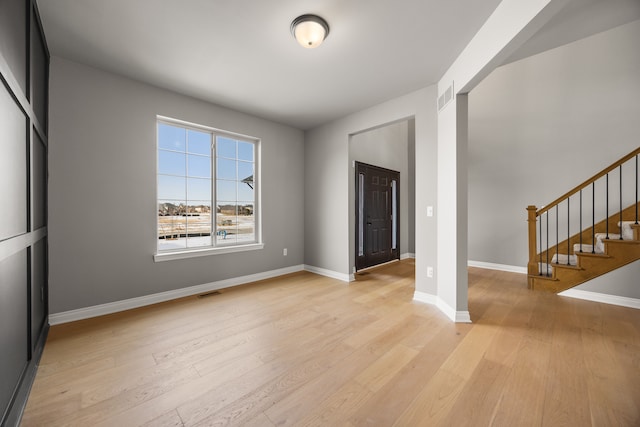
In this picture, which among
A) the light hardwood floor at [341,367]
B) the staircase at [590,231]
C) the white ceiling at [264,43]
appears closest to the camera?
the light hardwood floor at [341,367]

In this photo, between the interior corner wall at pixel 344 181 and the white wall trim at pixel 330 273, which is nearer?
the interior corner wall at pixel 344 181

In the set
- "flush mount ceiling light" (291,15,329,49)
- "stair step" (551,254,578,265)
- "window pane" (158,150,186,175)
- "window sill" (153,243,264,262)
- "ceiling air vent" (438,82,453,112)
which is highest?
"flush mount ceiling light" (291,15,329,49)

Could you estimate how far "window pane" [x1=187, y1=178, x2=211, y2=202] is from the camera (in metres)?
3.61

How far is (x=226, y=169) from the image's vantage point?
158 inches

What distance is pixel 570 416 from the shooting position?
4.61ft

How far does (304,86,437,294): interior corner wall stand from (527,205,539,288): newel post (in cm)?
197

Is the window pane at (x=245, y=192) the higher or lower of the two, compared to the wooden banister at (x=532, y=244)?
higher

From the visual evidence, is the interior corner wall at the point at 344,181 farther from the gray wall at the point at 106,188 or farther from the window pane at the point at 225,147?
the gray wall at the point at 106,188

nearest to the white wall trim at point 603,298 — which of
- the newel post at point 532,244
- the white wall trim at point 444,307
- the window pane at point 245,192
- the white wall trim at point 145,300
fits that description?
the newel post at point 532,244

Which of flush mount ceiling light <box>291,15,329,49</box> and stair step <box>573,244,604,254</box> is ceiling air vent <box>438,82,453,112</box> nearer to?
flush mount ceiling light <box>291,15,329,49</box>

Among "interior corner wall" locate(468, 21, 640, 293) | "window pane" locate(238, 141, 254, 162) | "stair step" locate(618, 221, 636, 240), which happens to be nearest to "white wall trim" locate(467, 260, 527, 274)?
"interior corner wall" locate(468, 21, 640, 293)

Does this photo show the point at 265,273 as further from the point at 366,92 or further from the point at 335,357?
the point at 366,92

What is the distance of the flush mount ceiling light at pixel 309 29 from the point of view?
2051 mm

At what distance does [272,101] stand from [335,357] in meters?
3.31
